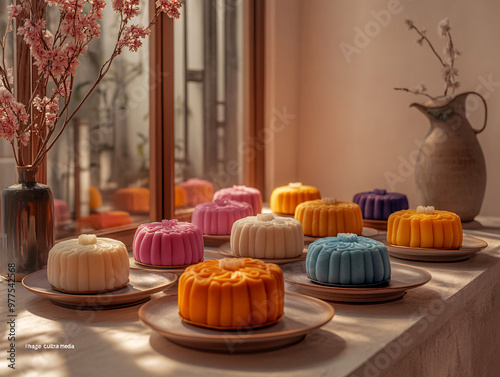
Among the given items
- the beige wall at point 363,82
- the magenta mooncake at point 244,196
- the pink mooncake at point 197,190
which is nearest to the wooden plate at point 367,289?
the magenta mooncake at point 244,196

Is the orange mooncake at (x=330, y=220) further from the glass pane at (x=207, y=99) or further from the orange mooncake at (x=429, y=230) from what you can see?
the glass pane at (x=207, y=99)

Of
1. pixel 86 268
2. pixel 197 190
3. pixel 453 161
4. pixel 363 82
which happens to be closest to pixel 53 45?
pixel 86 268

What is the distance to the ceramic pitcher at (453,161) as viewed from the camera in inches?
80.2

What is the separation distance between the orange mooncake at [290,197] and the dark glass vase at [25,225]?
954mm

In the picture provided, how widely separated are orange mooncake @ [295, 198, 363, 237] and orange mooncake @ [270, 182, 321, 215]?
1.11 ft

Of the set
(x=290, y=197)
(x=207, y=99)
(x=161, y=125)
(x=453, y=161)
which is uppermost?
(x=207, y=99)

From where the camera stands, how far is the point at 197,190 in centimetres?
226

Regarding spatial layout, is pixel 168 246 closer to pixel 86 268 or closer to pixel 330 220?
pixel 86 268

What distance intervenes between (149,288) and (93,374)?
1.10 ft

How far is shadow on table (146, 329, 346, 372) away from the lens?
2.91 ft

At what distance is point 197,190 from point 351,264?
44.7 inches

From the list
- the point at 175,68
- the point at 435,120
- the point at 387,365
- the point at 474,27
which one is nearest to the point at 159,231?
the point at 387,365

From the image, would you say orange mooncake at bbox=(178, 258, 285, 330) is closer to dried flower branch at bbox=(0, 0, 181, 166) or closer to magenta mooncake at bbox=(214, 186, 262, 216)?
dried flower branch at bbox=(0, 0, 181, 166)

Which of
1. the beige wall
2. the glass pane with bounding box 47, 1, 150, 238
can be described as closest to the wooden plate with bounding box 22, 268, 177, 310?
the glass pane with bounding box 47, 1, 150, 238
